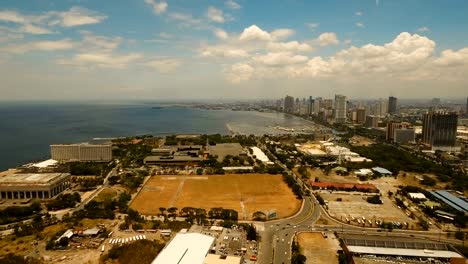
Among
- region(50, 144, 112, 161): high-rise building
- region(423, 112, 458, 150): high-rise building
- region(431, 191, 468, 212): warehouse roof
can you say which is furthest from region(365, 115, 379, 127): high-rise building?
region(50, 144, 112, 161): high-rise building

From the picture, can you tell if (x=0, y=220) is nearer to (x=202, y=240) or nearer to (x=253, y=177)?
(x=202, y=240)

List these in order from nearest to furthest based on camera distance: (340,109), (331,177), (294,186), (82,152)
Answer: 1. (294,186)
2. (331,177)
3. (82,152)
4. (340,109)

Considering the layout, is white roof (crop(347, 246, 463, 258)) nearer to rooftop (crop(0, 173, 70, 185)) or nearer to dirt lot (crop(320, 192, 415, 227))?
dirt lot (crop(320, 192, 415, 227))

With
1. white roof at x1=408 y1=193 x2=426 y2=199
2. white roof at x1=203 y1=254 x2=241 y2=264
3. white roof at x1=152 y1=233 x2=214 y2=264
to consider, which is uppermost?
white roof at x1=152 y1=233 x2=214 y2=264

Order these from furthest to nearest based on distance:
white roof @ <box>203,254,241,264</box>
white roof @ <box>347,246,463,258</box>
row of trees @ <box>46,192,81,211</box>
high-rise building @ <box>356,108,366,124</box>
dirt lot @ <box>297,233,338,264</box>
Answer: high-rise building @ <box>356,108,366,124</box>, row of trees @ <box>46,192,81,211</box>, white roof @ <box>347,246,463,258</box>, dirt lot @ <box>297,233,338,264</box>, white roof @ <box>203,254,241,264</box>

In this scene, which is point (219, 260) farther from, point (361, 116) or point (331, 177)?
point (361, 116)

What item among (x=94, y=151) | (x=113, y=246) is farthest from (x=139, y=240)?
(x=94, y=151)

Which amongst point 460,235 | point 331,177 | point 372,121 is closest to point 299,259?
point 460,235
